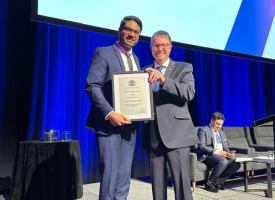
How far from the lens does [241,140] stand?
468cm

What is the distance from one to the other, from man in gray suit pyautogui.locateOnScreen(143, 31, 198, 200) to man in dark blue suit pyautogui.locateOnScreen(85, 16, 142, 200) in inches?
5.3

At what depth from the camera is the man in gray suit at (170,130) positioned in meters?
1.43

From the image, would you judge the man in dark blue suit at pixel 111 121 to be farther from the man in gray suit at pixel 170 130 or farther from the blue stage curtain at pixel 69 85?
the blue stage curtain at pixel 69 85

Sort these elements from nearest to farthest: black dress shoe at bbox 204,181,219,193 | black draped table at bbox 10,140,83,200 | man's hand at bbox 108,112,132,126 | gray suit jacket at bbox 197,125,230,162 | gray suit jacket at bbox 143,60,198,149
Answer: man's hand at bbox 108,112,132,126
gray suit jacket at bbox 143,60,198,149
black draped table at bbox 10,140,83,200
black dress shoe at bbox 204,181,219,193
gray suit jacket at bbox 197,125,230,162

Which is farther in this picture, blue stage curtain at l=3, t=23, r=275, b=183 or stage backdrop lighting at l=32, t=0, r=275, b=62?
blue stage curtain at l=3, t=23, r=275, b=183

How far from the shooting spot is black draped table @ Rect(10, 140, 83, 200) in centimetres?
243

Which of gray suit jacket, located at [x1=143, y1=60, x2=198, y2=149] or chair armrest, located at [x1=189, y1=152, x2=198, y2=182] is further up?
gray suit jacket, located at [x1=143, y1=60, x2=198, y2=149]

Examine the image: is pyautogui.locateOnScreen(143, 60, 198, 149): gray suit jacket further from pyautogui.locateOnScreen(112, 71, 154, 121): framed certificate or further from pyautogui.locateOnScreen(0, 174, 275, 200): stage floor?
pyautogui.locateOnScreen(0, 174, 275, 200): stage floor

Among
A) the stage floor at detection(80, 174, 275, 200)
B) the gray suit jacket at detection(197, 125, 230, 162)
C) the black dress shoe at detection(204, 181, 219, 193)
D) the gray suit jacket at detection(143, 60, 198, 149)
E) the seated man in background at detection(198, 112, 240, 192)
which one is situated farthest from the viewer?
the gray suit jacket at detection(197, 125, 230, 162)

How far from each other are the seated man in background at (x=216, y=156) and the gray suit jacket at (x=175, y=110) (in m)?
1.99

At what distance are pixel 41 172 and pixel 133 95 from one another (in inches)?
61.1

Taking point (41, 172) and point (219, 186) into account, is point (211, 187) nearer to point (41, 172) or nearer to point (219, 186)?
point (219, 186)

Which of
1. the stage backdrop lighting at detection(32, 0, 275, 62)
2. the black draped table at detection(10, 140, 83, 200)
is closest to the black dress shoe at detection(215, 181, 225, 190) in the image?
the black draped table at detection(10, 140, 83, 200)

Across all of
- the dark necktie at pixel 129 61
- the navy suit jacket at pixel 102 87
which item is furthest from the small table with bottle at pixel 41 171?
the dark necktie at pixel 129 61
